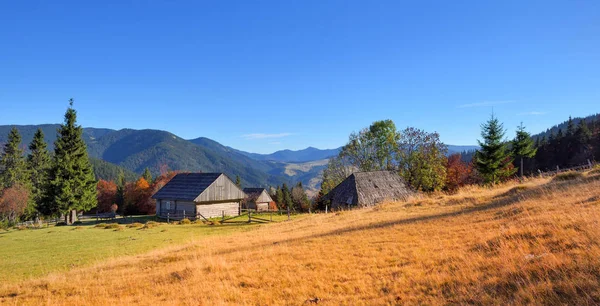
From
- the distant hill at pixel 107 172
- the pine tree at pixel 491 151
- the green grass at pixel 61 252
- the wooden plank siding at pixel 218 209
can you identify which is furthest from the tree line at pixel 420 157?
the distant hill at pixel 107 172

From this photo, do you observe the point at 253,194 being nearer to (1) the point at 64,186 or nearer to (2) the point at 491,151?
(1) the point at 64,186

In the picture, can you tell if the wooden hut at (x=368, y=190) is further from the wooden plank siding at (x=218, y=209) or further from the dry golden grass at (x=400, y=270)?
the dry golden grass at (x=400, y=270)

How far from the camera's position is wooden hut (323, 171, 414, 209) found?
3784 cm

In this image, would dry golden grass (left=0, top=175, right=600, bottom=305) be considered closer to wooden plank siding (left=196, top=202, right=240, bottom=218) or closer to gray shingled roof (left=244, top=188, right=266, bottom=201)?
wooden plank siding (left=196, top=202, right=240, bottom=218)

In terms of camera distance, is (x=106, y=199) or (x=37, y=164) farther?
(x=106, y=199)

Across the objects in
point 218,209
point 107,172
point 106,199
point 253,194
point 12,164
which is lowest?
point 253,194

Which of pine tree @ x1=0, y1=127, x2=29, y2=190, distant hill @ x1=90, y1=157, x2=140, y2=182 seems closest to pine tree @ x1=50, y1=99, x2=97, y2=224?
pine tree @ x1=0, y1=127, x2=29, y2=190

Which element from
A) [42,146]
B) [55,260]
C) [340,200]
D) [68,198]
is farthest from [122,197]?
[55,260]

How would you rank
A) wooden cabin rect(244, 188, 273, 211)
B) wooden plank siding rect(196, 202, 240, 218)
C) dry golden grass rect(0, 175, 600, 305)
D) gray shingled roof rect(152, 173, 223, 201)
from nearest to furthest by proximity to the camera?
dry golden grass rect(0, 175, 600, 305), wooden plank siding rect(196, 202, 240, 218), gray shingled roof rect(152, 173, 223, 201), wooden cabin rect(244, 188, 273, 211)

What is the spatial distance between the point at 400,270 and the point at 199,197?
3974 centimetres

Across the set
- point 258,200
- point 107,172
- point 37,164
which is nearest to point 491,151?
point 258,200

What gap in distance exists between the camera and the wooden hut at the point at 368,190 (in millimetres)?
37844

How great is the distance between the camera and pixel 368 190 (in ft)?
128

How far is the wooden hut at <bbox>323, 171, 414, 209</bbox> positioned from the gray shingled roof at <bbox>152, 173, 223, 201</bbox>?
17680mm
